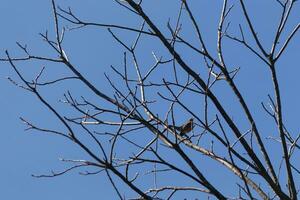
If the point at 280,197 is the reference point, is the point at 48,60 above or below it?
above

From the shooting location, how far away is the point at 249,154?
3.68m

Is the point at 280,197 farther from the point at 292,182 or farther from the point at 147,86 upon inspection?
the point at 147,86

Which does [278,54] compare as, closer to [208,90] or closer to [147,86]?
[208,90]

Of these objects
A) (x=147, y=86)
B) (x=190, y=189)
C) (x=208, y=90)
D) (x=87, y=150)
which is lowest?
(x=87, y=150)

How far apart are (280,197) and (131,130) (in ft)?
3.37

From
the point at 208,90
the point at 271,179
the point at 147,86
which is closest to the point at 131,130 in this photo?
the point at 147,86

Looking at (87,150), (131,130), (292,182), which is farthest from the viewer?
(131,130)

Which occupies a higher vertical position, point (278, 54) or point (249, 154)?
point (278, 54)

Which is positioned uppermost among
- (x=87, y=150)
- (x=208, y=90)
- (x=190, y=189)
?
(x=208, y=90)

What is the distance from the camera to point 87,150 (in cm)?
294

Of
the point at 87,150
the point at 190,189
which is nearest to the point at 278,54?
the point at 190,189

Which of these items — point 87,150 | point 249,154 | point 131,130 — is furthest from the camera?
point 131,130

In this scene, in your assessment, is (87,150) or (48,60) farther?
(48,60)

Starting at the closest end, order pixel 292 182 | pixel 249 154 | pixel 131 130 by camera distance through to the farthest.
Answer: pixel 292 182
pixel 249 154
pixel 131 130
